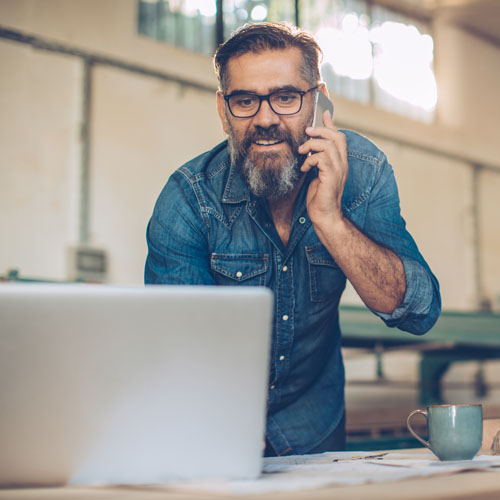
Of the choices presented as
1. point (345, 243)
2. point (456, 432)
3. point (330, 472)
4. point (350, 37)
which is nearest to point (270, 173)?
point (345, 243)

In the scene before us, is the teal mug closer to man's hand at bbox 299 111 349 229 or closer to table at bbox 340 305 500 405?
man's hand at bbox 299 111 349 229

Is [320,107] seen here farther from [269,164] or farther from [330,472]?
[330,472]

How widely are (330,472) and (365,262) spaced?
65cm

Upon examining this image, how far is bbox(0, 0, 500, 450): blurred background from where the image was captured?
5.46 metres

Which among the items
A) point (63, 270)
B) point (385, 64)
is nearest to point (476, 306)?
point (385, 64)

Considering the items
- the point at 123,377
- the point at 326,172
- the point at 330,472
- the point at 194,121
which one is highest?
the point at 194,121

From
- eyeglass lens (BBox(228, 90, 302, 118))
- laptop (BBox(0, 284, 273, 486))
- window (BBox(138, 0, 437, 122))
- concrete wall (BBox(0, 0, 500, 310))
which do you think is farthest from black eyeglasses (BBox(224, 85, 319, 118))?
window (BBox(138, 0, 437, 122))

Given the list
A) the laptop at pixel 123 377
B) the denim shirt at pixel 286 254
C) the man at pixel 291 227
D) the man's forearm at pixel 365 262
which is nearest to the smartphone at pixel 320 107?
the man at pixel 291 227

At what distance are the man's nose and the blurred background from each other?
2148mm

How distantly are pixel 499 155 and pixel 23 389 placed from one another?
9734 mm

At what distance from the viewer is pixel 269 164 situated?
1443mm

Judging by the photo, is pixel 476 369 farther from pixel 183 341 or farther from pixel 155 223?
pixel 183 341

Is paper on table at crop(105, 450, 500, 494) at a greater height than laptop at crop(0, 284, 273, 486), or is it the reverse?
laptop at crop(0, 284, 273, 486)

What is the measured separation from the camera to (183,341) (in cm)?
59
